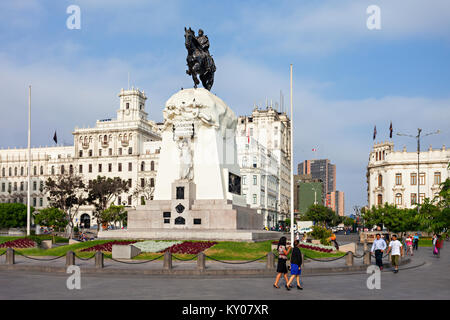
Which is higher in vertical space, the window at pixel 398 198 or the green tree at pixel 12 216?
the window at pixel 398 198

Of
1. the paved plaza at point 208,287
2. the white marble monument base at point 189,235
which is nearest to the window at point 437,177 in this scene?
the white marble monument base at point 189,235

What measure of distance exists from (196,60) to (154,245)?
1331 cm

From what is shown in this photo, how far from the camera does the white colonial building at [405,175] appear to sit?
312 ft

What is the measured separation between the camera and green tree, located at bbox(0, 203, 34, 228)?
203ft

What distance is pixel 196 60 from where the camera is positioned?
32438 mm

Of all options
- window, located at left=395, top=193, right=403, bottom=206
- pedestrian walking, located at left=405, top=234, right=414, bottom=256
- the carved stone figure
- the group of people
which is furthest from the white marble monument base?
window, located at left=395, top=193, right=403, bottom=206

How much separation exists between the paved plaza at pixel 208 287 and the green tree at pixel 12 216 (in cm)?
4631

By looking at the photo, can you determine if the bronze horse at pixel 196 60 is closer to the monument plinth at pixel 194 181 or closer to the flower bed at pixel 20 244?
the monument plinth at pixel 194 181

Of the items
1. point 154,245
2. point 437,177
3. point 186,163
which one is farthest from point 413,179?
point 154,245

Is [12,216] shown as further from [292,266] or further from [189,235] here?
[292,266]

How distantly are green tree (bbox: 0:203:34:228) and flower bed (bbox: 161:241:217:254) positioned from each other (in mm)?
44506
